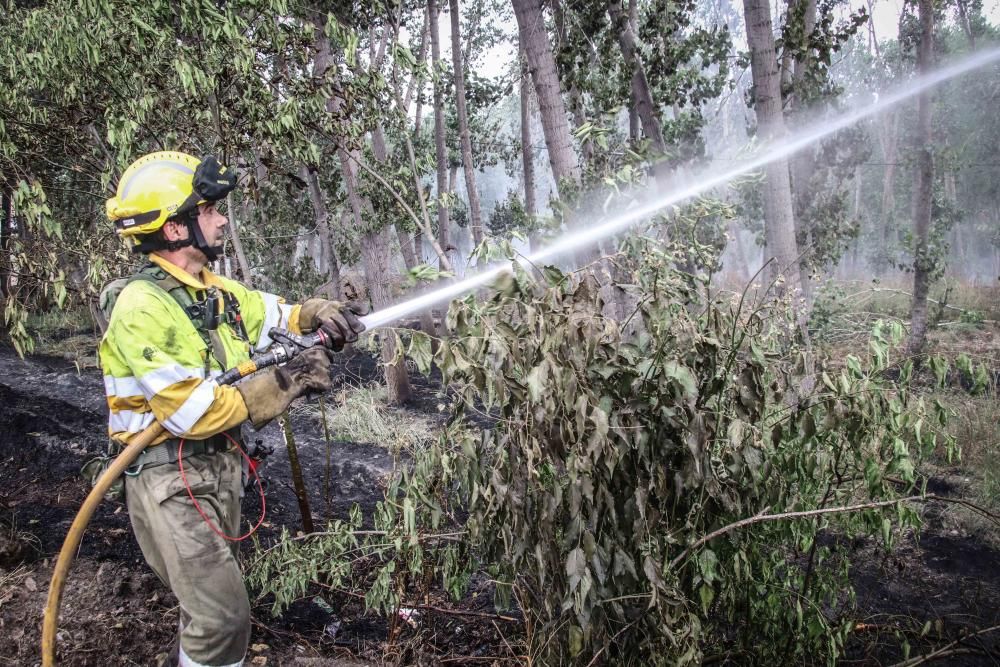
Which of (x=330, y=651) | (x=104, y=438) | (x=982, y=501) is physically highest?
(x=104, y=438)

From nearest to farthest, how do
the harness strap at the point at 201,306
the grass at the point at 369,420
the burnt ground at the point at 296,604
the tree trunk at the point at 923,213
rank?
the harness strap at the point at 201,306, the burnt ground at the point at 296,604, the grass at the point at 369,420, the tree trunk at the point at 923,213

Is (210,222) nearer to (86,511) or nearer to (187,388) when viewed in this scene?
(187,388)

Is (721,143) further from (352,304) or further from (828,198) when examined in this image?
(352,304)

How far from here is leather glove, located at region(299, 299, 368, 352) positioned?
9.14 feet

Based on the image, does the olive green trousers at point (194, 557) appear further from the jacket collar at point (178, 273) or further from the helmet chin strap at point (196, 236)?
the helmet chin strap at point (196, 236)

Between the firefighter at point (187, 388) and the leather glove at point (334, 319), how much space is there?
12mm

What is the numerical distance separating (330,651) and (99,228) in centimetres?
488

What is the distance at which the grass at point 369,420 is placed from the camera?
7781 mm

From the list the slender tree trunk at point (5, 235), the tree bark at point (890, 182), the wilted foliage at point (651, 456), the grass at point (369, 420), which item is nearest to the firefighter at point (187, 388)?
the wilted foliage at point (651, 456)

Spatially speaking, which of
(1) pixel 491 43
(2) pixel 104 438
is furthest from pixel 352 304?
(1) pixel 491 43

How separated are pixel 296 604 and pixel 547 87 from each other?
4.64 meters

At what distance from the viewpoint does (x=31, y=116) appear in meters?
4.95

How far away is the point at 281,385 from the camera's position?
2.51 metres

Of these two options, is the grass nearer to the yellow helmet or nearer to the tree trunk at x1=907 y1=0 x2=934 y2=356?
the yellow helmet
